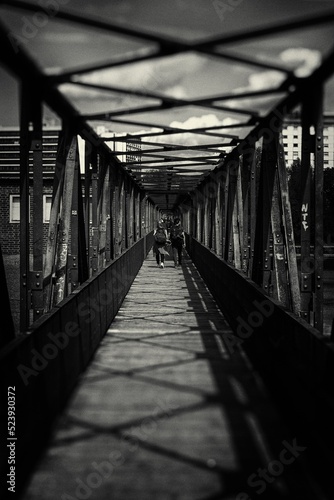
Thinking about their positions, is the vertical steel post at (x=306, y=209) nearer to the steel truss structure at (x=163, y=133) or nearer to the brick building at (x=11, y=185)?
the steel truss structure at (x=163, y=133)

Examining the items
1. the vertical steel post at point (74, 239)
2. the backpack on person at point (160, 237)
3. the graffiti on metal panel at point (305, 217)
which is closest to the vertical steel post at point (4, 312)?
the graffiti on metal panel at point (305, 217)

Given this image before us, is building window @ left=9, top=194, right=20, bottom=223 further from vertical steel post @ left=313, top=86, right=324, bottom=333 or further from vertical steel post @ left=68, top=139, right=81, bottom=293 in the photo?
vertical steel post @ left=313, top=86, right=324, bottom=333

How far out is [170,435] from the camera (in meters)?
5.06

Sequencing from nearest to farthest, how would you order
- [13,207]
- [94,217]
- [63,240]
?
[63,240] < [94,217] < [13,207]

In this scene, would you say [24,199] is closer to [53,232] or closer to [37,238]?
[37,238]

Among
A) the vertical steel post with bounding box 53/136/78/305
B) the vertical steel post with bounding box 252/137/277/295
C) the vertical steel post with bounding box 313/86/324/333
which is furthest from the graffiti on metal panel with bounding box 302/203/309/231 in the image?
the vertical steel post with bounding box 53/136/78/305

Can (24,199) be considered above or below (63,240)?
above

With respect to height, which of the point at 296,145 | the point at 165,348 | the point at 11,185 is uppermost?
the point at 296,145

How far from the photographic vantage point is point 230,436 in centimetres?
505

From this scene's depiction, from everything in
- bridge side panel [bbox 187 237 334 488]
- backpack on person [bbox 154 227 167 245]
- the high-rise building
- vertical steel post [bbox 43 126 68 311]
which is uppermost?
the high-rise building

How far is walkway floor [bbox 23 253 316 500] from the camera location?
161 inches

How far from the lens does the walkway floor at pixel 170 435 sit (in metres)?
4.10

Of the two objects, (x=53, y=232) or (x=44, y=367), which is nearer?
(x=44, y=367)

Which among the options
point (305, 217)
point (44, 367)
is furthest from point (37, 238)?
point (305, 217)
